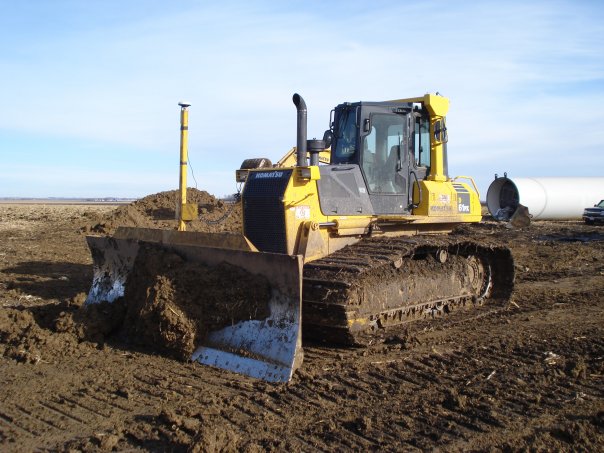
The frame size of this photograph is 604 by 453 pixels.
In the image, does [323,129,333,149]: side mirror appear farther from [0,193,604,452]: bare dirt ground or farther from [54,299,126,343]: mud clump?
[54,299,126,343]: mud clump

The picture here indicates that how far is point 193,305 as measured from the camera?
693 cm

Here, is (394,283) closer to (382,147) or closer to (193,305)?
(382,147)

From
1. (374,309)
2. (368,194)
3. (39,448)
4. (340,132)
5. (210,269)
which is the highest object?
(340,132)

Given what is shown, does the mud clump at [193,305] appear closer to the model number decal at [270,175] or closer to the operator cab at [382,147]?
the model number decal at [270,175]

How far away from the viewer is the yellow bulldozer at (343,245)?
6719 mm

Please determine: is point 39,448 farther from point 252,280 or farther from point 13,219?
point 13,219

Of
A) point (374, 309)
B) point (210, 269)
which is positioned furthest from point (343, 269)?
point (210, 269)

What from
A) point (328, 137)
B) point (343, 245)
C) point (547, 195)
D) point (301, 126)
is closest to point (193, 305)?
point (343, 245)

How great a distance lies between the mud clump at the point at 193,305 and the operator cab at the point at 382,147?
2.34 m

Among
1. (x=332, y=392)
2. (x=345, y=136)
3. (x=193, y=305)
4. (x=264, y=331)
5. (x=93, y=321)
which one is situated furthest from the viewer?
(x=345, y=136)

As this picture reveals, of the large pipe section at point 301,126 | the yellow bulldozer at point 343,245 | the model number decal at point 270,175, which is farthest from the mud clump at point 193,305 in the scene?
the large pipe section at point 301,126

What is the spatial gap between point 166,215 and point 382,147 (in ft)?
37.3

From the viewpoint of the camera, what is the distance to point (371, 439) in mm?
4570

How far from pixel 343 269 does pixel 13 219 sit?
23.9m
